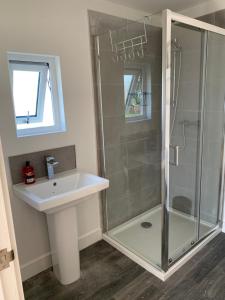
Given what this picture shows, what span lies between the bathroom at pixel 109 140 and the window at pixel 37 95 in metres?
0.09

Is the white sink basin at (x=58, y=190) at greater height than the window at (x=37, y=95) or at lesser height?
lesser

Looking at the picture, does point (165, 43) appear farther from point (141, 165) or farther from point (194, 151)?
point (141, 165)

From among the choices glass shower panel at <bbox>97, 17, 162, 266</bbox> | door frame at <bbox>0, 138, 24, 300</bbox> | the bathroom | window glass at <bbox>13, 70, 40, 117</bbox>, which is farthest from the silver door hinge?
glass shower panel at <bbox>97, 17, 162, 266</bbox>

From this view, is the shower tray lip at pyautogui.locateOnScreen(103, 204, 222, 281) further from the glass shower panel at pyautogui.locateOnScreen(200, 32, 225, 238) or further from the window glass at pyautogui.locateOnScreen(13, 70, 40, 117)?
the window glass at pyautogui.locateOnScreen(13, 70, 40, 117)

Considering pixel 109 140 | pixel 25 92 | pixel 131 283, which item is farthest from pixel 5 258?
pixel 109 140

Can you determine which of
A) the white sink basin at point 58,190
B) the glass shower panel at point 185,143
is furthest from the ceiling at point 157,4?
the white sink basin at point 58,190

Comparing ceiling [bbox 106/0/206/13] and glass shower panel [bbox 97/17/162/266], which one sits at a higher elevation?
ceiling [bbox 106/0/206/13]

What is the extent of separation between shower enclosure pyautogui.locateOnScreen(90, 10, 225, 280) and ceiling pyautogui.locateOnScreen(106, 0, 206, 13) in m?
0.18

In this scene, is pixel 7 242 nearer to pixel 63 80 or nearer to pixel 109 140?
pixel 63 80

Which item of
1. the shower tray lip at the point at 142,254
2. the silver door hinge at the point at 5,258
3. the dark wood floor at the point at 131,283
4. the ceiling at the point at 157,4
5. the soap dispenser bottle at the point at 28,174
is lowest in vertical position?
the dark wood floor at the point at 131,283

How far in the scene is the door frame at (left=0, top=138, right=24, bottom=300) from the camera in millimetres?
758

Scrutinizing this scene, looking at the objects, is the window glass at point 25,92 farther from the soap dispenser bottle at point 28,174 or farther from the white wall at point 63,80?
the soap dispenser bottle at point 28,174

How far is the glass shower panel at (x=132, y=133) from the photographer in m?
2.33

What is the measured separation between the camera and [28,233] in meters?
2.03
